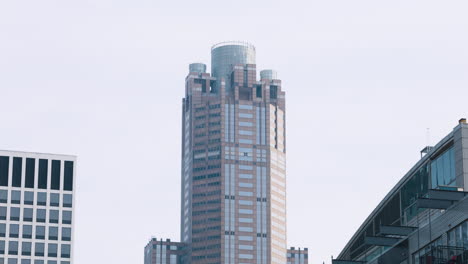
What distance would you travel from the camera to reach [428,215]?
8319 cm

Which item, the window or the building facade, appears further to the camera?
the window

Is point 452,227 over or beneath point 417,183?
beneath

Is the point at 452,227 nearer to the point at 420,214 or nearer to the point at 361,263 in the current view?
the point at 420,214

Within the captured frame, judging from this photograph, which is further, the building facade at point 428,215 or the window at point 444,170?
the window at point 444,170

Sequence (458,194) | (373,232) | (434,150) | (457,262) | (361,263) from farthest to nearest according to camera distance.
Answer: (373,232) → (361,263) → (434,150) → (458,194) → (457,262)

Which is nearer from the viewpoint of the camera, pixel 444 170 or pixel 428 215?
pixel 428 215

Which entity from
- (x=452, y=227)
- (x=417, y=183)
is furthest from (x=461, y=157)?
(x=452, y=227)

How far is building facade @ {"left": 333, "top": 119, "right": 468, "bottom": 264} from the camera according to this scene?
70.4 m

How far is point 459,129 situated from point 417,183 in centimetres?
864

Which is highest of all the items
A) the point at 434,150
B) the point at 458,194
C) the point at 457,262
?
the point at 434,150

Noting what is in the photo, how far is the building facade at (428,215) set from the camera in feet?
231

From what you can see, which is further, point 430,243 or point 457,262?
point 430,243

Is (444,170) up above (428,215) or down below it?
above

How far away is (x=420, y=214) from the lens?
86125 millimetres
